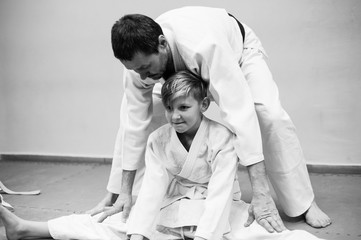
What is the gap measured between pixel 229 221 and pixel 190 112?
484 millimetres

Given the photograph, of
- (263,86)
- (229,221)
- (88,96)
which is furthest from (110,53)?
A: (229,221)

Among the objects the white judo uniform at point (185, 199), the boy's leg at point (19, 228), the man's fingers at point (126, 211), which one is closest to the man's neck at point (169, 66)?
the white judo uniform at point (185, 199)

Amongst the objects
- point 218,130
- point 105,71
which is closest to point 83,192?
point 105,71

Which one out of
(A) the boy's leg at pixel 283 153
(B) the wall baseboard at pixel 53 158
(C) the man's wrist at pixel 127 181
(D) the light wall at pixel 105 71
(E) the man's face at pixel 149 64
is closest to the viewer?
(E) the man's face at pixel 149 64

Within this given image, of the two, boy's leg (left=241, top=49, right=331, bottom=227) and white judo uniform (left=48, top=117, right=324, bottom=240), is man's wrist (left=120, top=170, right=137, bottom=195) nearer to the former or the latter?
white judo uniform (left=48, top=117, right=324, bottom=240)

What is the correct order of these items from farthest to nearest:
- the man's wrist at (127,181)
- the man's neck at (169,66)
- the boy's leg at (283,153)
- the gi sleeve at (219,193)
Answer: the man's wrist at (127,181), the boy's leg at (283,153), the man's neck at (169,66), the gi sleeve at (219,193)

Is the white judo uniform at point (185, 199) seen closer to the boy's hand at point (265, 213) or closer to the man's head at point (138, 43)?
the boy's hand at point (265, 213)

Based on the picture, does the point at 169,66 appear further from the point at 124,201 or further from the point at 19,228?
the point at 19,228

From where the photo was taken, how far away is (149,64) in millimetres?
1741

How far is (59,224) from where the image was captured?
6.28 ft

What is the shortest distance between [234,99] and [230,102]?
21 millimetres

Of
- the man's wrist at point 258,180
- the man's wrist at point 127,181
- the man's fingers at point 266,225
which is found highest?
the man's wrist at point 258,180

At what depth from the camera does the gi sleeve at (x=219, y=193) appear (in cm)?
160

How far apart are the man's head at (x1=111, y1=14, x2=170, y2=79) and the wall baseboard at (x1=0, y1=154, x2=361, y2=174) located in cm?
173
